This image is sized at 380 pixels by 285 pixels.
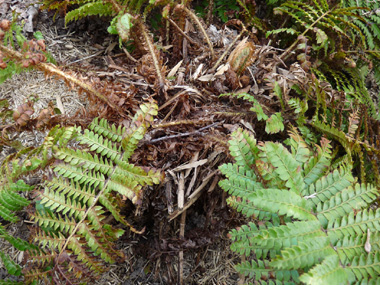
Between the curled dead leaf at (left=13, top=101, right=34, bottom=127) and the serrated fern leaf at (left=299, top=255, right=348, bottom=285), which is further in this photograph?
the curled dead leaf at (left=13, top=101, right=34, bottom=127)

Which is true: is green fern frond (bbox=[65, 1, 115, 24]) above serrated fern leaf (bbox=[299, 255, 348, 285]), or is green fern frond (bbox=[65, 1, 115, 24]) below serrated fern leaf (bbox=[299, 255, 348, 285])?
above

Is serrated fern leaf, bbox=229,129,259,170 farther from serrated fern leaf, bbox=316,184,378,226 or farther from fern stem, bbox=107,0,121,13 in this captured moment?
fern stem, bbox=107,0,121,13

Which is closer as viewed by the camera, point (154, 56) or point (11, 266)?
point (11, 266)

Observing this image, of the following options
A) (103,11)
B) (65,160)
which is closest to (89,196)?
(65,160)

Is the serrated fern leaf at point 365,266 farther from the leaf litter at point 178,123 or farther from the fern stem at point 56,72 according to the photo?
the fern stem at point 56,72

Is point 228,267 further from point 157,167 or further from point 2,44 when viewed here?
point 2,44

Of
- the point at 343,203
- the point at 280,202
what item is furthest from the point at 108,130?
the point at 343,203

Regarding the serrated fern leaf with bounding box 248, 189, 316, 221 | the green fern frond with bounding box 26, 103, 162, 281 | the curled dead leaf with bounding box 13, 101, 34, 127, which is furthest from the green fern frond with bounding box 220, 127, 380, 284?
the curled dead leaf with bounding box 13, 101, 34, 127

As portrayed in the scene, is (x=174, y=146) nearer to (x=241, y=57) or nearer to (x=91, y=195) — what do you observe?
(x=91, y=195)

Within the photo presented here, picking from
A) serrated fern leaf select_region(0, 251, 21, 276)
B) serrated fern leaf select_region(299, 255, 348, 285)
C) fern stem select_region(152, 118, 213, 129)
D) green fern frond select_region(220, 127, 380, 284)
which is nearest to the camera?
serrated fern leaf select_region(299, 255, 348, 285)

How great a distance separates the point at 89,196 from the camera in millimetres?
1599

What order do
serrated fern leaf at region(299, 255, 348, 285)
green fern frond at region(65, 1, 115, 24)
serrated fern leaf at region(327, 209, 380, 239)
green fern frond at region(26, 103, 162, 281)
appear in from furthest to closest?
1. green fern frond at region(65, 1, 115, 24)
2. green fern frond at region(26, 103, 162, 281)
3. serrated fern leaf at region(327, 209, 380, 239)
4. serrated fern leaf at region(299, 255, 348, 285)

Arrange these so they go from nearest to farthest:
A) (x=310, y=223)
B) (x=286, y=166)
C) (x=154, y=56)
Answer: (x=310, y=223)
(x=286, y=166)
(x=154, y=56)

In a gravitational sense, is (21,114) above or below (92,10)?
below
